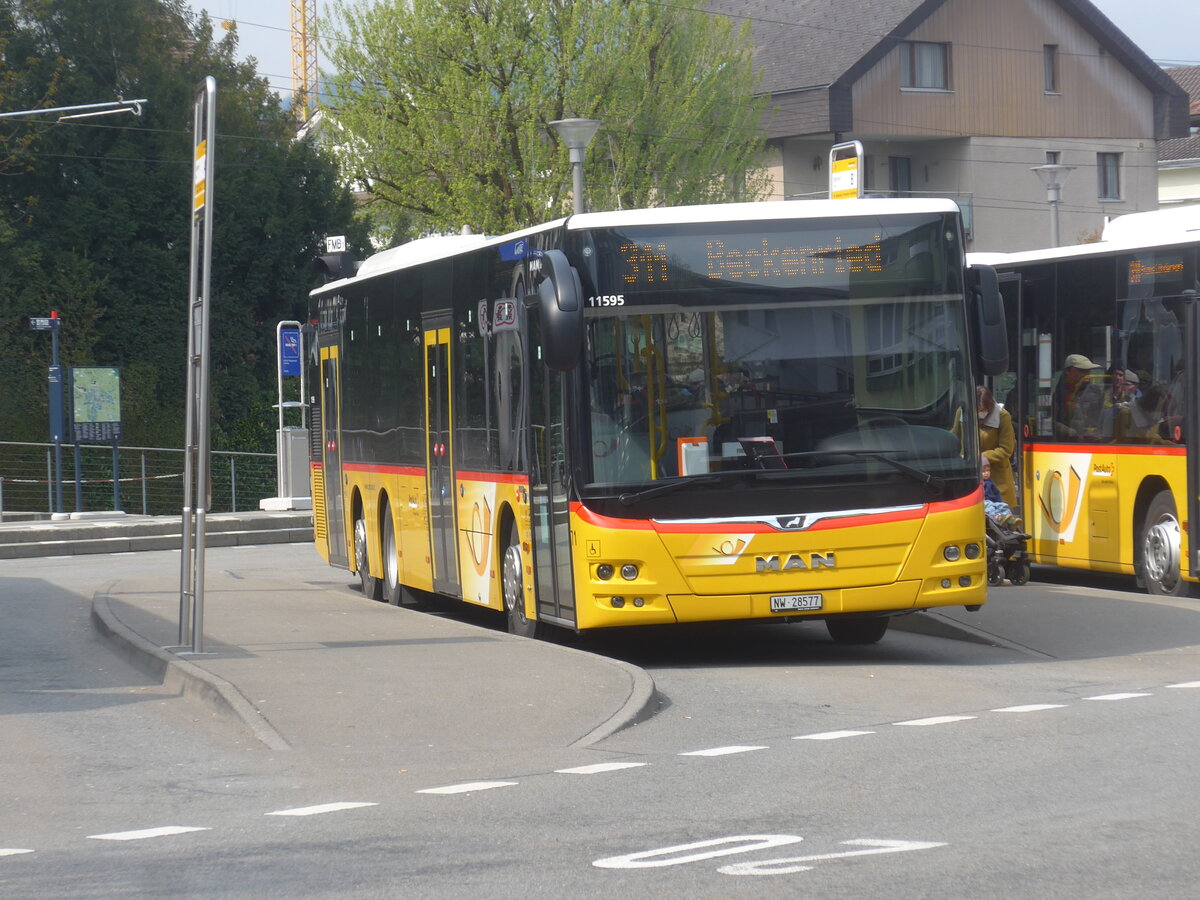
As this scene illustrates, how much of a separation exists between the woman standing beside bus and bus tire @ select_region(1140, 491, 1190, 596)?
4.62 feet

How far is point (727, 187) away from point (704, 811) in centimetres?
3788

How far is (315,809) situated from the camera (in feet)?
25.3

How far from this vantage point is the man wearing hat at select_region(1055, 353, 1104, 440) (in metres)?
16.9

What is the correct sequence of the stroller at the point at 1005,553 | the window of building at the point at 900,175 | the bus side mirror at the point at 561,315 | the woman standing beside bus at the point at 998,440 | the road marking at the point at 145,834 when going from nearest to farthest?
the road marking at the point at 145,834
the bus side mirror at the point at 561,315
the stroller at the point at 1005,553
the woman standing beside bus at the point at 998,440
the window of building at the point at 900,175

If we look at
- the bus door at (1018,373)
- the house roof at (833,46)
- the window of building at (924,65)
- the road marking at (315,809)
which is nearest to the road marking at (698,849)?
the road marking at (315,809)

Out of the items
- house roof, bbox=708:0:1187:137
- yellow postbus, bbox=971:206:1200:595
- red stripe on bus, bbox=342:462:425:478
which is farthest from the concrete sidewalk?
house roof, bbox=708:0:1187:137

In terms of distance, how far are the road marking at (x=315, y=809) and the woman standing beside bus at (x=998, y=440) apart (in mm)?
10407

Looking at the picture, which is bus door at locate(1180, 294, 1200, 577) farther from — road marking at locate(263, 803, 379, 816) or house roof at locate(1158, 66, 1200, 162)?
house roof at locate(1158, 66, 1200, 162)

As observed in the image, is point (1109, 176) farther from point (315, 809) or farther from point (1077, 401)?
point (315, 809)

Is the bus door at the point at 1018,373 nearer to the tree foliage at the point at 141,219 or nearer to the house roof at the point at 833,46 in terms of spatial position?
the tree foliage at the point at 141,219

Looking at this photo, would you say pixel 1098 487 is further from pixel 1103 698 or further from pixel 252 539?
pixel 252 539

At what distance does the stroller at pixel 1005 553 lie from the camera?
1689 centimetres

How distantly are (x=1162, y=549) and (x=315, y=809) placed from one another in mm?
10297

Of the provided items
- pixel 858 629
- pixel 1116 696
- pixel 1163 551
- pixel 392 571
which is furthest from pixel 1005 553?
pixel 1116 696
